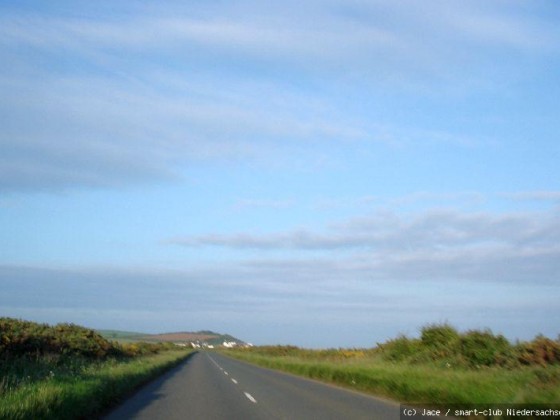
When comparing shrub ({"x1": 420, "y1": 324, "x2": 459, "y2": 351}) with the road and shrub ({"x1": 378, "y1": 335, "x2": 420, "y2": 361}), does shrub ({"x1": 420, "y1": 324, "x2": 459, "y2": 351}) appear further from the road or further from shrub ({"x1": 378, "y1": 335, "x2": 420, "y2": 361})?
the road

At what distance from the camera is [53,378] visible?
17.3m

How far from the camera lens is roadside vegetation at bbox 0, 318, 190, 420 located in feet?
41.2

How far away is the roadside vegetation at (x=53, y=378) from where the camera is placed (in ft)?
41.2

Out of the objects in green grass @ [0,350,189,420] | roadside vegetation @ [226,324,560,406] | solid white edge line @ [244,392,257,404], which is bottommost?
solid white edge line @ [244,392,257,404]

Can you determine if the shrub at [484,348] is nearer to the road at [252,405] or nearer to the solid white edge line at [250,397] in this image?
the road at [252,405]

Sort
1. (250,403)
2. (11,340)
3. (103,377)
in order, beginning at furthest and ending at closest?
1. (11,340)
2. (103,377)
3. (250,403)

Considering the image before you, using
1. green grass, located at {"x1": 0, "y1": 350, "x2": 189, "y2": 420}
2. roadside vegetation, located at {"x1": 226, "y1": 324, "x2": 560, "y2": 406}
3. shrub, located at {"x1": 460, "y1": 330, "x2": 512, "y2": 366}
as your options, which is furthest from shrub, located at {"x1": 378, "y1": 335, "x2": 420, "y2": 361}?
green grass, located at {"x1": 0, "y1": 350, "x2": 189, "y2": 420}

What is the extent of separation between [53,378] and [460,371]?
40.4 feet

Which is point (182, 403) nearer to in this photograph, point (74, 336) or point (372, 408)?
point (372, 408)

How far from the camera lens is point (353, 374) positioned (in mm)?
25938

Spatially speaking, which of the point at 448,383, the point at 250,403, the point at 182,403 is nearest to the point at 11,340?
the point at 182,403

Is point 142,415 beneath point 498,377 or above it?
beneath

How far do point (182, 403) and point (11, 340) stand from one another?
1059 cm

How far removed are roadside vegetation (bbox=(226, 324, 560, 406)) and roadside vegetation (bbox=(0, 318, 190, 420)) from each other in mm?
8360
